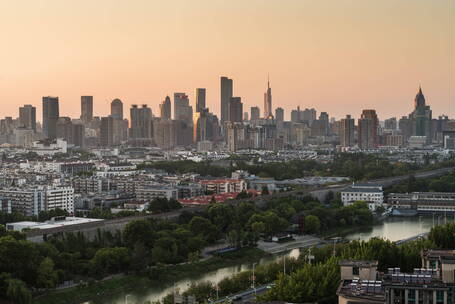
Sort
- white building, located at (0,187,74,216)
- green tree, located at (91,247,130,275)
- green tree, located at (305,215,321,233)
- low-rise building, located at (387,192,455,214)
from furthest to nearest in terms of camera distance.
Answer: low-rise building, located at (387,192,455,214)
white building, located at (0,187,74,216)
green tree, located at (305,215,321,233)
green tree, located at (91,247,130,275)

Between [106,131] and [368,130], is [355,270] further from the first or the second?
[106,131]

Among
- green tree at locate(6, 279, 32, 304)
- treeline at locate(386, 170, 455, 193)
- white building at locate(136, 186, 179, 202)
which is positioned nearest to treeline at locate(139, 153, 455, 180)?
treeline at locate(386, 170, 455, 193)

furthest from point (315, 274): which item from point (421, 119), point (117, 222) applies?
point (421, 119)

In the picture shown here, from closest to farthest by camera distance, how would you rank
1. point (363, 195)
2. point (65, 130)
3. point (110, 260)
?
1. point (110, 260)
2. point (363, 195)
3. point (65, 130)

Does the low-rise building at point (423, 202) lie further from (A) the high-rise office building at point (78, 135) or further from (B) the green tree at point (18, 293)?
(A) the high-rise office building at point (78, 135)

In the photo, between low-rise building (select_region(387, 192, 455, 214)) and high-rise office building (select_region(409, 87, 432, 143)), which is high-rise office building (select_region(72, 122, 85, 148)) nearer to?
high-rise office building (select_region(409, 87, 432, 143))

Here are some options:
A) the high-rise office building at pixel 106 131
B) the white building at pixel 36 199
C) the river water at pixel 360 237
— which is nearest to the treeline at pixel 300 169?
the river water at pixel 360 237
